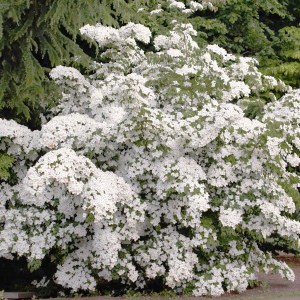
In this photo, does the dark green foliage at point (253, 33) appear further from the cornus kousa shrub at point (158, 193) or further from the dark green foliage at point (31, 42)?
the cornus kousa shrub at point (158, 193)

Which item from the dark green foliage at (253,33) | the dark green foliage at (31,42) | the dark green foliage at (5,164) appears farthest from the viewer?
the dark green foliage at (253,33)

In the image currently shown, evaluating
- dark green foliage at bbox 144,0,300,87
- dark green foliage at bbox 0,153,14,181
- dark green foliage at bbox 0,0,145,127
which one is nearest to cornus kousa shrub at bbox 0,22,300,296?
dark green foliage at bbox 0,153,14,181

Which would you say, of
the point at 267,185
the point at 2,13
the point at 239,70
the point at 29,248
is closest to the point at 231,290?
the point at 267,185

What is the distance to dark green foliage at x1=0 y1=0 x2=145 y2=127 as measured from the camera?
23.1 ft

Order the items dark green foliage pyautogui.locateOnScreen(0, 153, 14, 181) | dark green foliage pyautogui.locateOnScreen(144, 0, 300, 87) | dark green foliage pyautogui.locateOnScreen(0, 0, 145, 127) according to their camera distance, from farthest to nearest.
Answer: dark green foliage pyautogui.locateOnScreen(144, 0, 300, 87), dark green foliage pyautogui.locateOnScreen(0, 153, 14, 181), dark green foliage pyautogui.locateOnScreen(0, 0, 145, 127)

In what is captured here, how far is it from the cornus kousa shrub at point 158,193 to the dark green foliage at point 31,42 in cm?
27

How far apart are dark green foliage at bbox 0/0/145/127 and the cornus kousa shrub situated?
27 centimetres

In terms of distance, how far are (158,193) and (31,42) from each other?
218cm

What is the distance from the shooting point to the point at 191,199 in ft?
22.9

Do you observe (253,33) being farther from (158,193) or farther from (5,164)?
(5,164)

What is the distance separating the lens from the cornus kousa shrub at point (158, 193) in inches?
279

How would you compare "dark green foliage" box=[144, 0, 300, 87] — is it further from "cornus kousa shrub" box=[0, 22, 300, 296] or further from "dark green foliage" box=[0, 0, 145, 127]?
"cornus kousa shrub" box=[0, 22, 300, 296]

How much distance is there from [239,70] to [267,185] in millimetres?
2196

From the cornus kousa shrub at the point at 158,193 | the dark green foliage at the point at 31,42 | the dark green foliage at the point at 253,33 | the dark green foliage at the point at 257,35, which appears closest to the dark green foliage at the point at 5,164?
the cornus kousa shrub at the point at 158,193
